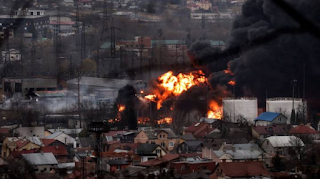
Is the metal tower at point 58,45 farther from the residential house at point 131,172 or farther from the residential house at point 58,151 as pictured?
the residential house at point 131,172

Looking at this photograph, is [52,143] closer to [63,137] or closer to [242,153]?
[63,137]

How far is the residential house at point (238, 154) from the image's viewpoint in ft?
105

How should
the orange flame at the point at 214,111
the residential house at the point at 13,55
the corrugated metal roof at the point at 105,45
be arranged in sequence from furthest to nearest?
the corrugated metal roof at the point at 105,45 < the residential house at the point at 13,55 < the orange flame at the point at 214,111

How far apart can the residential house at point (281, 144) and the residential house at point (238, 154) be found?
1.50 ft

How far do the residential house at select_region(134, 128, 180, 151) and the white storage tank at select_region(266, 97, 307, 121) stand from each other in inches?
294

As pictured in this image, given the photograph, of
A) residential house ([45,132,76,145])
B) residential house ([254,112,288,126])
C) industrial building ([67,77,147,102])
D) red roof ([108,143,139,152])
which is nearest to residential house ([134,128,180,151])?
red roof ([108,143,139,152])

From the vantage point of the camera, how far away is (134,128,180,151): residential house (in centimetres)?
3796

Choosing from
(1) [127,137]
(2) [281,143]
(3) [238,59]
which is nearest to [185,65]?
(3) [238,59]

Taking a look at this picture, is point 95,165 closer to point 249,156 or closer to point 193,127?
point 249,156

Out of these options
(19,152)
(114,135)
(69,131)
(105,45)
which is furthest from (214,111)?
(105,45)

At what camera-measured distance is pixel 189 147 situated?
37219 mm

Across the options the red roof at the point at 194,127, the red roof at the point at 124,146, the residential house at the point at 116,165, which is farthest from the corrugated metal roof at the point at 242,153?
the red roof at the point at 194,127

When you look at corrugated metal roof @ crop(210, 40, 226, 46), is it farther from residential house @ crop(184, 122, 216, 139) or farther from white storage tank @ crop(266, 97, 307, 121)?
residential house @ crop(184, 122, 216, 139)

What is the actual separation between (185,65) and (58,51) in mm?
13327
